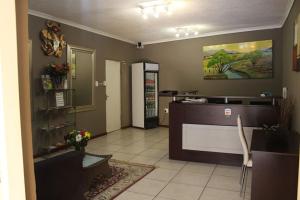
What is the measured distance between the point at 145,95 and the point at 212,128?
3.37 metres

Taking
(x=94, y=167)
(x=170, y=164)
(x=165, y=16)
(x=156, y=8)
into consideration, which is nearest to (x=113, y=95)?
(x=165, y=16)

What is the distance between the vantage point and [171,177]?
3.46 metres

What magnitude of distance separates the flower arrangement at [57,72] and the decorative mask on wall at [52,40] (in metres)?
0.30

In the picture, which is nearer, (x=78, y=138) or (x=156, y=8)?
(x=78, y=138)

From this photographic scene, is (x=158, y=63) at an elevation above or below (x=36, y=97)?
above

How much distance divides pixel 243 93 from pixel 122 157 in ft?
12.2

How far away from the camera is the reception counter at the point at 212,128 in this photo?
3.67 metres

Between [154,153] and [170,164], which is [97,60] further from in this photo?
[170,164]

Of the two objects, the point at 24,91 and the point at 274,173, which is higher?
the point at 24,91

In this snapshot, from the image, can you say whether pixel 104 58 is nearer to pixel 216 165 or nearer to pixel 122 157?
pixel 122 157

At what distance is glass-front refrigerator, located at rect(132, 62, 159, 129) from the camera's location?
696 cm

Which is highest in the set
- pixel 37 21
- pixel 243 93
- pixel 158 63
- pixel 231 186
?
pixel 37 21

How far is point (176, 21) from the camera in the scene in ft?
17.0

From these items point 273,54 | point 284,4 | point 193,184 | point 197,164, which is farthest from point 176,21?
point 193,184
